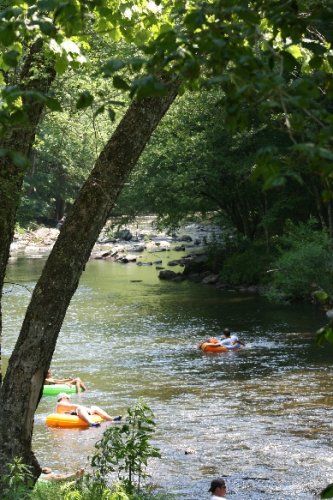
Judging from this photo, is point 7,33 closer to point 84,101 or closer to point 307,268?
point 84,101

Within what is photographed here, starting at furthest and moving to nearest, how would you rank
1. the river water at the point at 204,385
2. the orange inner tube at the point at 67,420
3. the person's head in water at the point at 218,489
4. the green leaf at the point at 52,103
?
the orange inner tube at the point at 67,420 < the river water at the point at 204,385 < the person's head in water at the point at 218,489 < the green leaf at the point at 52,103

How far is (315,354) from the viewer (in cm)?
2212

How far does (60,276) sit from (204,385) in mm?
12768

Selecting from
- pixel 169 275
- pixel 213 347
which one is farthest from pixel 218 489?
pixel 169 275

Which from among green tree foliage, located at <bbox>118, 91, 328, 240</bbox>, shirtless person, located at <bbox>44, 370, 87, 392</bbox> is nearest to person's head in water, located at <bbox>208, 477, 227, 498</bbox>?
shirtless person, located at <bbox>44, 370, 87, 392</bbox>

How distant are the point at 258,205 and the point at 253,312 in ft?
39.8

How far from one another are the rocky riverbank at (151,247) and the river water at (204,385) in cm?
569

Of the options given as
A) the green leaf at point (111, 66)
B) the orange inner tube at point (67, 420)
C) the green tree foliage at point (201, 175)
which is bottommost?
the orange inner tube at point (67, 420)

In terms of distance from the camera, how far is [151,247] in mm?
55469

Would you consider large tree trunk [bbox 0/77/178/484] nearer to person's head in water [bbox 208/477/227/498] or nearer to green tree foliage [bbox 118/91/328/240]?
person's head in water [bbox 208/477/227/498]

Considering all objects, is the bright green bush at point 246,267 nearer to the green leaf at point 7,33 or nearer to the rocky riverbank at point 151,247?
the rocky riverbank at point 151,247

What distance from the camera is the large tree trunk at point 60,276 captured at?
710cm

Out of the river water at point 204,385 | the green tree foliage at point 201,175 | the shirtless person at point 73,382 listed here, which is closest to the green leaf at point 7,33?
the river water at point 204,385

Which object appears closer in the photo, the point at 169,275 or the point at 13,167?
the point at 13,167
